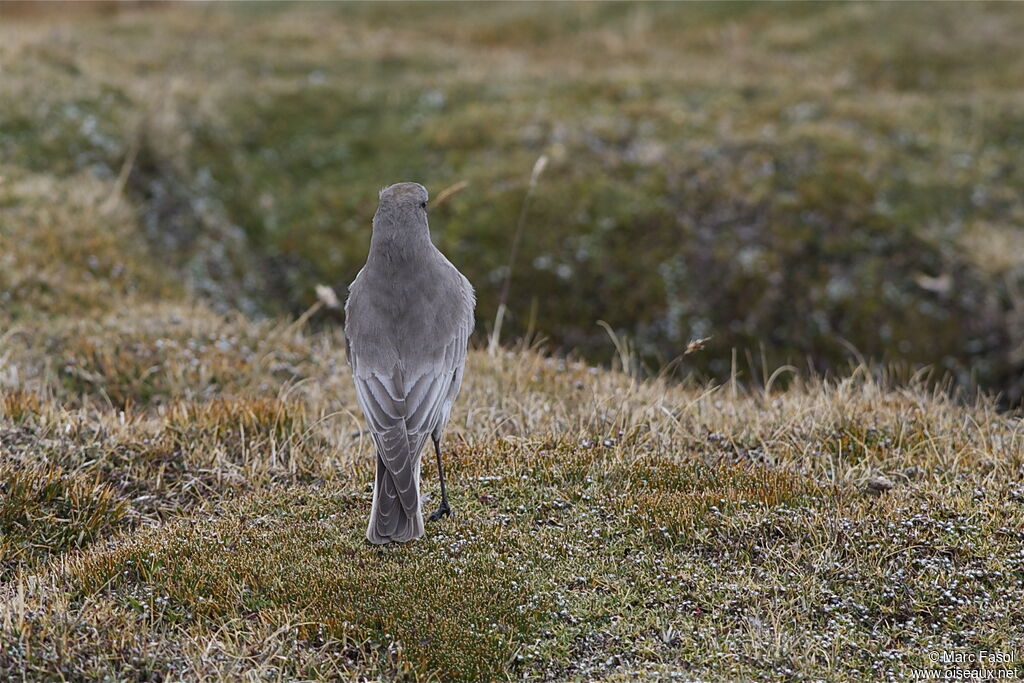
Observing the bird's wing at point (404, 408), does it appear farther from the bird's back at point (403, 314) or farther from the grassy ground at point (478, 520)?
the grassy ground at point (478, 520)

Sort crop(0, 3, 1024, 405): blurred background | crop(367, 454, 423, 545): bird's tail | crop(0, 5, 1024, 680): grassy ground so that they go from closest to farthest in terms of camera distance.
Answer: crop(0, 5, 1024, 680): grassy ground → crop(367, 454, 423, 545): bird's tail → crop(0, 3, 1024, 405): blurred background

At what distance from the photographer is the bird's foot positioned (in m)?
6.11

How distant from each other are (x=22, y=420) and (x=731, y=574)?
513 cm

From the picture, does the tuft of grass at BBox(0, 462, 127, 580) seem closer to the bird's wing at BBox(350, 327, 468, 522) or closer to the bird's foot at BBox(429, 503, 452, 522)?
the bird's wing at BBox(350, 327, 468, 522)

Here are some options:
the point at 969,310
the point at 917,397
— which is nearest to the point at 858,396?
the point at 917,397

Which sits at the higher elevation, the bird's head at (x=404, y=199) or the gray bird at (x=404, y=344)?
the bird's head at (x=404, y=199)

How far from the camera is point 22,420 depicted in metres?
7.00

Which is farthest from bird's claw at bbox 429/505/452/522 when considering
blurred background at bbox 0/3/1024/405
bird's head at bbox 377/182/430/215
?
blurred background at bbox 0/3/1024/405

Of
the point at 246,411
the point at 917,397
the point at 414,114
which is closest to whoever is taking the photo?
the point at 246,411

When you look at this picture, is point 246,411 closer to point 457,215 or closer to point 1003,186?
point 457,215

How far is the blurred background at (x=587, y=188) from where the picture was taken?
12.7m

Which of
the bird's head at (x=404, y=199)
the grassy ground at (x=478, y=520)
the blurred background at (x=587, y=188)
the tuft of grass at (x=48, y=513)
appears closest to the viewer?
the grassy ground at (x=478, y=520)

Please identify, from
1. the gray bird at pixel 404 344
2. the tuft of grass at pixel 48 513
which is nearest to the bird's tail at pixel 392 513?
the gray bird at pixel 404 344

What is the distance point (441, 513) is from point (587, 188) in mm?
9218
